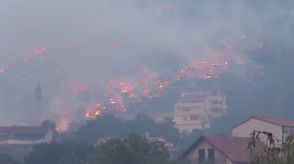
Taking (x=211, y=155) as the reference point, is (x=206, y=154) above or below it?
above

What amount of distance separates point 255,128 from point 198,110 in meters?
87.9

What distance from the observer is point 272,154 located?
46.6ft

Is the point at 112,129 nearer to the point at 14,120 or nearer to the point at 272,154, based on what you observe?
the point at 14,120

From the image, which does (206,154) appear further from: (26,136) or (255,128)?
(26,136)

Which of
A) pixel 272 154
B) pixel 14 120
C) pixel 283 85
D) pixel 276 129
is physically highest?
pixel 283 85

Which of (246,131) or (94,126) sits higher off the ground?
(94,126)

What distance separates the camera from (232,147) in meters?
63.4

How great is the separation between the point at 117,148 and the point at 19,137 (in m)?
68.1

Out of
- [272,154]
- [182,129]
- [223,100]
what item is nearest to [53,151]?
[272,154]

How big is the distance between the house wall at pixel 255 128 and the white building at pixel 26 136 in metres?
44.3

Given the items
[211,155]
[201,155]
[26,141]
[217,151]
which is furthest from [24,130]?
[217,151]

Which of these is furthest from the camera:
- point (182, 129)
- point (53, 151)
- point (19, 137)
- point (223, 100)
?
point (223, 100)

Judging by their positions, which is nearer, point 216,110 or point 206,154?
point 206,154

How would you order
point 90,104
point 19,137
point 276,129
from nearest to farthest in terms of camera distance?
point 276,129 → point 19,137 → point 90,104
